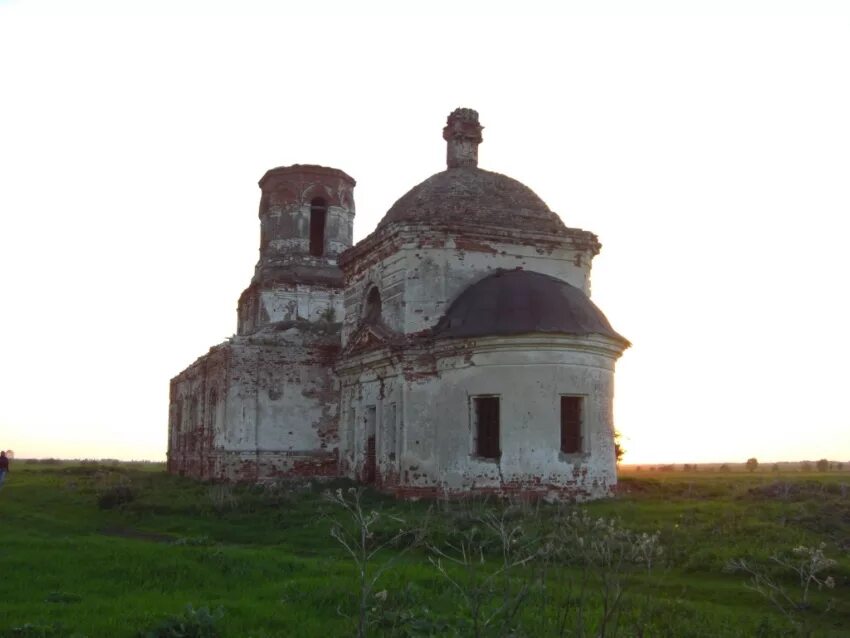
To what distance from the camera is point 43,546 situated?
1177 centimetres

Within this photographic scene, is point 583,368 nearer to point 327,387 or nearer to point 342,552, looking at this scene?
point 342,552

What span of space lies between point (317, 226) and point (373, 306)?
264 inches

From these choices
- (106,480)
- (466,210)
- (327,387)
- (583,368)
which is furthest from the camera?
(106,480)

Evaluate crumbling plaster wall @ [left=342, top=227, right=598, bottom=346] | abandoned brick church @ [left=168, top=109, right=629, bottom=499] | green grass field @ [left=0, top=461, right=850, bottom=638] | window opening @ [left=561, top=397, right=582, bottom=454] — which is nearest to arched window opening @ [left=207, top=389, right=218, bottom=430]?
Answer: abandoned brick church @ [left=168, top=109, right=629, bottom=499]

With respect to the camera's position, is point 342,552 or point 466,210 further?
point 466,210

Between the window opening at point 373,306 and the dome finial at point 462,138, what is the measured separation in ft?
12.6

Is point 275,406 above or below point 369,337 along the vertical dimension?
below

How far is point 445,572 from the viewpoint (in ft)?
23.5

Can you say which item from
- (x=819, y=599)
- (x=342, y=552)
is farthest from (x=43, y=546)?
(x=819, y=599)

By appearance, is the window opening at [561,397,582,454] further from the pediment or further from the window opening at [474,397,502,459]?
the pediment

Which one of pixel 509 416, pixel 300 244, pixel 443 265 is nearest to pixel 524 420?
pixel 509 416

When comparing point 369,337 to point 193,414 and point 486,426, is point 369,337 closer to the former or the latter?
point 486,426

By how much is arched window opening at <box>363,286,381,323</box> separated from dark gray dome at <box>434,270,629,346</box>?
2.65 metres

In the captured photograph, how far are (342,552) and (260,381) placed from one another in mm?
11085
